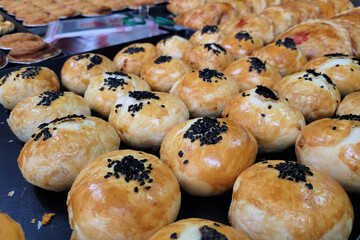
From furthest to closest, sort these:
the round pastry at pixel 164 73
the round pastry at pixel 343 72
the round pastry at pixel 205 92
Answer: the round pastry at pixel 164 73 → the round pastry at pixel 343 72 → the round pastry at pixel 205 92

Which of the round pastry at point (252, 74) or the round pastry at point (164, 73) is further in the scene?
the round pastry at point (164, 73)

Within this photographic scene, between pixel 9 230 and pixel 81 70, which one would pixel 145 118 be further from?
pixel 9 230

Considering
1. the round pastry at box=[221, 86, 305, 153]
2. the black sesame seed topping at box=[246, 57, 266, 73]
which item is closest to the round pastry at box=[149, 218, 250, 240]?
the round pastry at box=[221, 86, 305, 153]

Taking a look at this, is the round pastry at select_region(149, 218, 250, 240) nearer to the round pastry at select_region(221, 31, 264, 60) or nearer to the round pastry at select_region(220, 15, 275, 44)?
the round pastry at select_region(221, 31, 264, 60)

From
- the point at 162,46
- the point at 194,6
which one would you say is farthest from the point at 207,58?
the point at 194,6

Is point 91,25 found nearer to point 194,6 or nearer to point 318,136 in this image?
point 194,6

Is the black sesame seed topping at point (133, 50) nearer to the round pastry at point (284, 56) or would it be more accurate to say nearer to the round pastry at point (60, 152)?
the round pastry at point (284, 56)

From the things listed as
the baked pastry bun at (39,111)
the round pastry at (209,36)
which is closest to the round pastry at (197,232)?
the baked pastry bun at (39,111)
